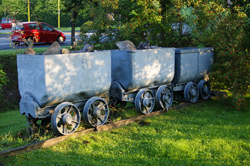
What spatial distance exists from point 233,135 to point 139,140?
7.03ft

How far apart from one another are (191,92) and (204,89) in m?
0.70

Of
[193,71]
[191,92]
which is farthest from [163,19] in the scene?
[191,92]

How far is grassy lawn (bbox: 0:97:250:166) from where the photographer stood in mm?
5512

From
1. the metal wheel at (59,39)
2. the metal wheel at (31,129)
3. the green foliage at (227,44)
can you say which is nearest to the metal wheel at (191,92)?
the green foliage at (227,44)

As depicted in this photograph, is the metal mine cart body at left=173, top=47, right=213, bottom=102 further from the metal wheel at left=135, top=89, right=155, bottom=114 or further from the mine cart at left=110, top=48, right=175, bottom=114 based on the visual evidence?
the metal wheel at left=135, top=89, right=155, bottom=114

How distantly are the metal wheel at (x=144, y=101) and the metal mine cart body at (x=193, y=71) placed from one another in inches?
50.5

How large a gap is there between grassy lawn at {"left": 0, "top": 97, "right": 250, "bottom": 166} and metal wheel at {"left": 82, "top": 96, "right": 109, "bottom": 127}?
14.2 inches

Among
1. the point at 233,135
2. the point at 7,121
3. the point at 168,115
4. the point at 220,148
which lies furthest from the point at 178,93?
the point at 7,121

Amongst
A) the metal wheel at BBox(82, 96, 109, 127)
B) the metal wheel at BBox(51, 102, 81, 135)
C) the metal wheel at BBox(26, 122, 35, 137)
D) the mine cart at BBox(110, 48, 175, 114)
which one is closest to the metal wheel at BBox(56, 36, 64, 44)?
the mine cart at BBox(110, 48, 175, 114)

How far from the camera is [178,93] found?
33.4 ft

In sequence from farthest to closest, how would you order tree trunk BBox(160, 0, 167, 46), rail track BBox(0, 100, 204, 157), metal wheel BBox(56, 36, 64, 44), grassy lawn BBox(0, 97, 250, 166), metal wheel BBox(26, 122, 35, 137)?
metal wheel BBox(56, 36, 64, 44) < tree trunk BBox(160, 0, 167, 46) < metal wheel BBox(26, 122, 35, 137) < rail track BBox(0, 100, 204, 157) < grassy lawn BBox(0, 97, 250, 166)

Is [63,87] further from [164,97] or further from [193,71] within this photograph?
[193,71]

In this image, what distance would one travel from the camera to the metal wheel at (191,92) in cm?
950

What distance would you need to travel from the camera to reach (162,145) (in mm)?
6172
